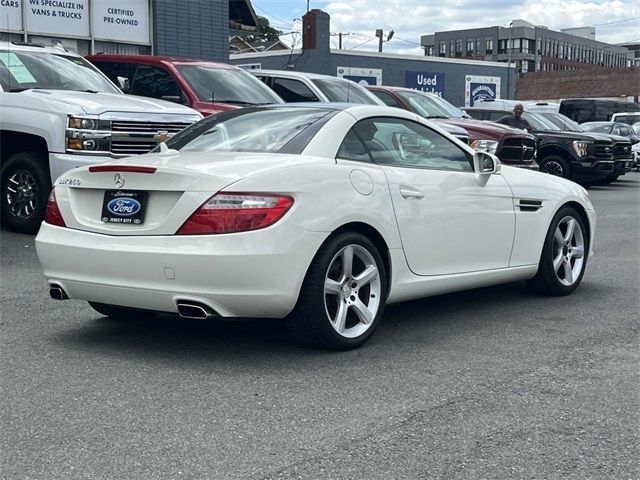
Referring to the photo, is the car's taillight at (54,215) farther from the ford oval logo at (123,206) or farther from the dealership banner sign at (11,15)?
the dealership banner sign at (11,15)

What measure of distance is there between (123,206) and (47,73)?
6.24 metres

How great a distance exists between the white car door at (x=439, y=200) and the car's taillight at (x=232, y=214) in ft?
3.41

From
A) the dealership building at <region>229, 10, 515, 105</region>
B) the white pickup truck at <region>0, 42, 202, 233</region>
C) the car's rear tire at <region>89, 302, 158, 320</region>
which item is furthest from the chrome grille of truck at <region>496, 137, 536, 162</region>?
the dealership building at <region>229, 10, 515, 105</region>

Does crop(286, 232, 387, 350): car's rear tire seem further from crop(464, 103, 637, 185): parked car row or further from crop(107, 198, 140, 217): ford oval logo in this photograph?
crop(464, 103, 637, 185): parked car row

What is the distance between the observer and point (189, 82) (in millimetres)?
12555

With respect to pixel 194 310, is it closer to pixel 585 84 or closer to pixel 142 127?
pixel 142 127

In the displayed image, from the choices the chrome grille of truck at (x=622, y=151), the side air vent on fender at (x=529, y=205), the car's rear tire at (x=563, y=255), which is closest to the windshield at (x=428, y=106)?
the chrome grille of truck at (x=622, y=151)

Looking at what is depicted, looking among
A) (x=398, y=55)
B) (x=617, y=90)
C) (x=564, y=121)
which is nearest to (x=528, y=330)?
(x=564, y=121)

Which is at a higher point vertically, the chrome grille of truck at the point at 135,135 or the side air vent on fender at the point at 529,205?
the chrome grille of truck at the point at 135,135

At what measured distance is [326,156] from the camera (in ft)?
18.7

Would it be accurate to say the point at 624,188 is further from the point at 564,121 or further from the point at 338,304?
the point at 338,304

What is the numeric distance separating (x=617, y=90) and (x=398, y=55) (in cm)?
4276

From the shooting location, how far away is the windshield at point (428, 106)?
16422 millimetres

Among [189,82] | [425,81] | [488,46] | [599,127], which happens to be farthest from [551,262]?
[488,46]
